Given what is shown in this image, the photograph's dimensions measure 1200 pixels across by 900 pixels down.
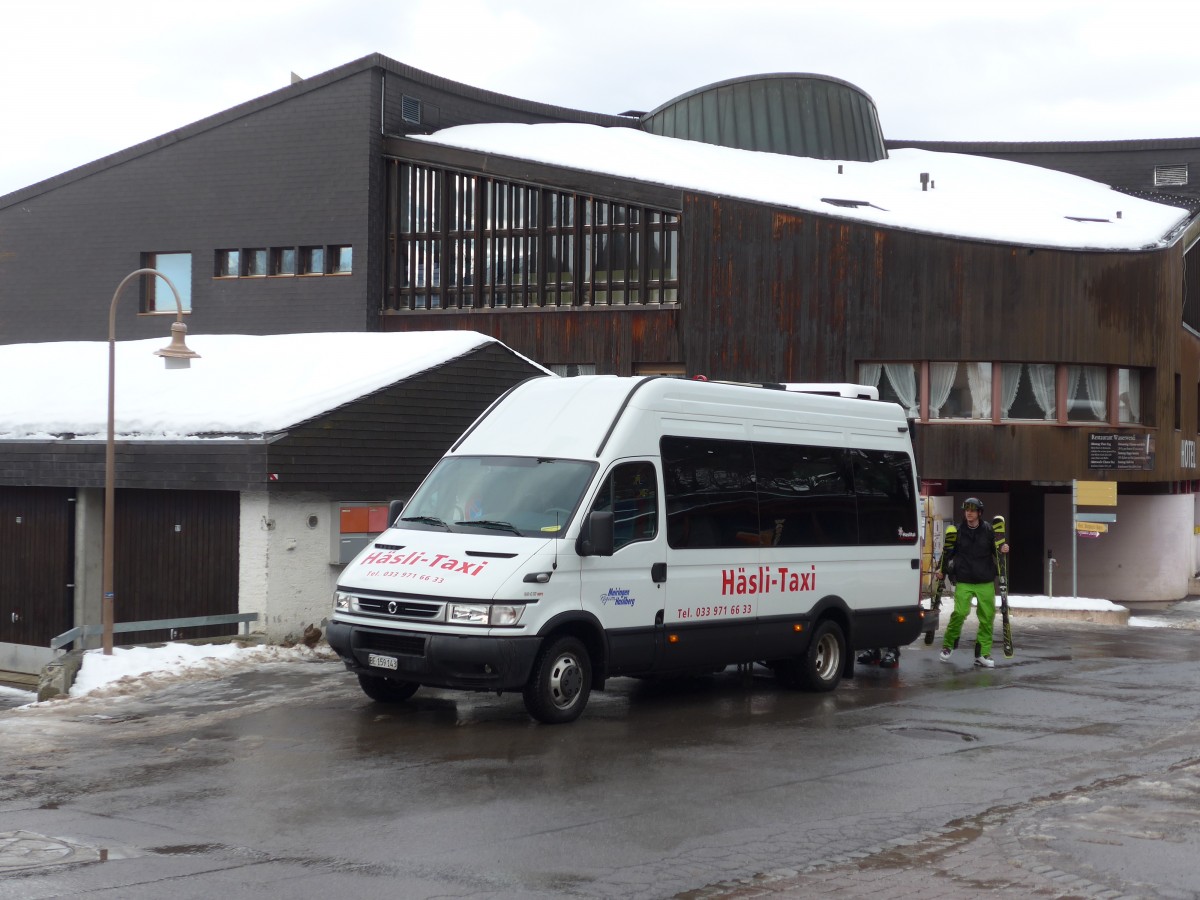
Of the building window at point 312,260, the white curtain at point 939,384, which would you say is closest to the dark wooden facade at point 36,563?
the white curtain at point 939,384

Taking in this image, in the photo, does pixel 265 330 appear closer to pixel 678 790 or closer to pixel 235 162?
pixel 235 162

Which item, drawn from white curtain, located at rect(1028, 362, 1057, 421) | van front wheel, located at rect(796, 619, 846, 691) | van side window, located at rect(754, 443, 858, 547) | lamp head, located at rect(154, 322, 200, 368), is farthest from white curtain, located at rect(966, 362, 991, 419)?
lamp head, located at rect(154, 322, 200, 368)

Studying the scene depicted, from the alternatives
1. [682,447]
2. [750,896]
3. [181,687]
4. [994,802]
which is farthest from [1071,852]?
[181,687]

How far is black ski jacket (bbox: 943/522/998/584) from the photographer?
→ 16219mm

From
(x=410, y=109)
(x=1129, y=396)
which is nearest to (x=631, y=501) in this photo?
(x=1129, y=396)

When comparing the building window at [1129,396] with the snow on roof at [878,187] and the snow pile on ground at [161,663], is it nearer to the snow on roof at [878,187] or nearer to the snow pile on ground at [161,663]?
the snow on roof at [878,187]

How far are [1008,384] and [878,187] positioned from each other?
38.3 ft

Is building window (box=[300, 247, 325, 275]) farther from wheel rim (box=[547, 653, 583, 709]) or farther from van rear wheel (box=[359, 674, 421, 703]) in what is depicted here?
wheel rim (box=[547, 653, 583, 709])

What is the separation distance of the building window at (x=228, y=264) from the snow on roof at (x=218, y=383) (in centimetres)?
1890

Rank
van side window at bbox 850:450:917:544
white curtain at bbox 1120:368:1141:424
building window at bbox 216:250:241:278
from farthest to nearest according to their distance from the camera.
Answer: building window at bbox 216:250:241:278, white curtain at bbox 1120:368:1141:424, van side window at bbox 850:450:917:544

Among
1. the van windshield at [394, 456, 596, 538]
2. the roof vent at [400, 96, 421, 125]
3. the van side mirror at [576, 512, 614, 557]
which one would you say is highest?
the roof vent at [400, 96, 421, 125]

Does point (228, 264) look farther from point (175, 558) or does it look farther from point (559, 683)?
point (559, 683)

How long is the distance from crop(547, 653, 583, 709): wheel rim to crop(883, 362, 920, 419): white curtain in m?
22.9

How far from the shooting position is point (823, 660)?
48.2 feet
